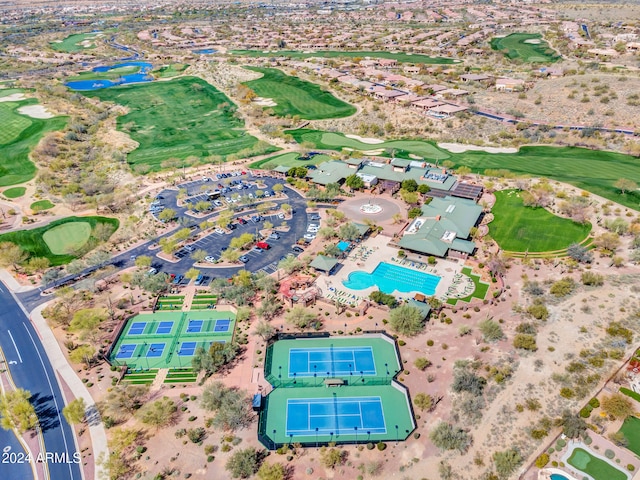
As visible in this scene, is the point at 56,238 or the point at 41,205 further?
the point at 41,205

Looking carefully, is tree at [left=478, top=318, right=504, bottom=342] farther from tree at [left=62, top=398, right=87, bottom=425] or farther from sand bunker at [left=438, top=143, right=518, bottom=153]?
sand bunker at [left=438, top=143, right=518, bottom=153]

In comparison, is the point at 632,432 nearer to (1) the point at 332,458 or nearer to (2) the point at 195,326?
(1) the point at 332,458

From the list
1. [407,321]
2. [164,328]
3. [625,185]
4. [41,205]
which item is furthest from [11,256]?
[625,185]

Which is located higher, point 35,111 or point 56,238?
point 56,238

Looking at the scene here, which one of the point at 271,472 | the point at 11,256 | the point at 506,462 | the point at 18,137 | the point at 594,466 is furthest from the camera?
the point at 18,137

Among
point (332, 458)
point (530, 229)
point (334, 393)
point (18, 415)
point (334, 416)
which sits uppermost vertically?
point (530, 229)

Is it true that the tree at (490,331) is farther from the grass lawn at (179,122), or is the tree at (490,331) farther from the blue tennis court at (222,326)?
the grass lawn at (179,122)
